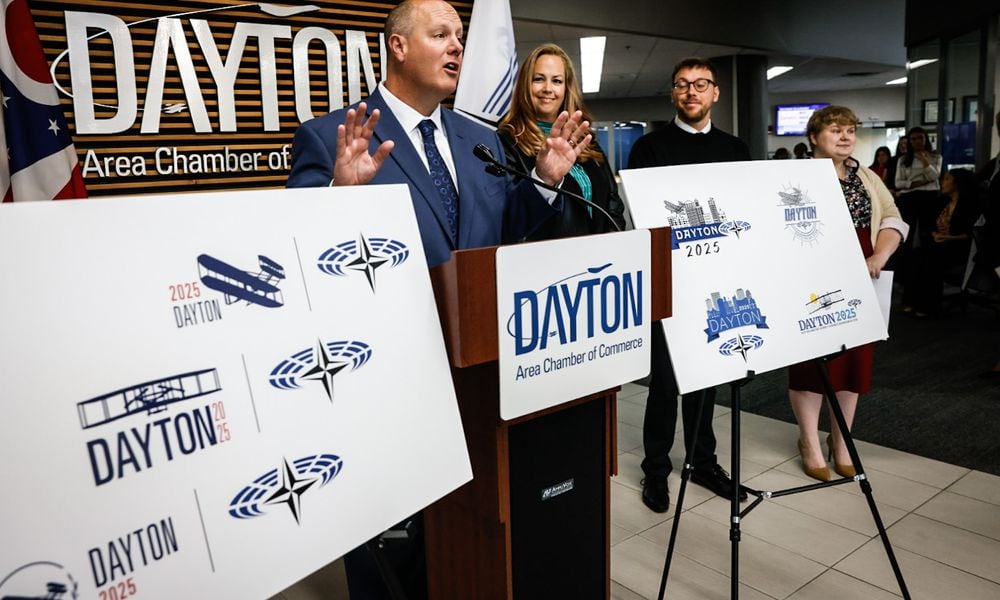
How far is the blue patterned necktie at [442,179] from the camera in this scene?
64.1 inches

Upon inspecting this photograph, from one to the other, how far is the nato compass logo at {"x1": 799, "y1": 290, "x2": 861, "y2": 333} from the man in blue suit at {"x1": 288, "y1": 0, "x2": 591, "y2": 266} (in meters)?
0.71

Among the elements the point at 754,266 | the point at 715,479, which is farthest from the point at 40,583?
the point at 715,479

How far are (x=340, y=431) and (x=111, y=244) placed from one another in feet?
1.22

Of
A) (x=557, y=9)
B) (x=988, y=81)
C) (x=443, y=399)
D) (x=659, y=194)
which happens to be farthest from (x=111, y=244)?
(x=988, y=81)

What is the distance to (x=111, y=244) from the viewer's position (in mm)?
790

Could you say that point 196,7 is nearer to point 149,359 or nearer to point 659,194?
Answer: point 659,194

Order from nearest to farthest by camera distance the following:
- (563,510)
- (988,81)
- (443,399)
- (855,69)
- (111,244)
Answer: (111,244) < (443,399) < (563,510) < (988,81) < (855,69)

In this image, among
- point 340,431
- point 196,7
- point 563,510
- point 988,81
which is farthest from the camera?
point 988,81

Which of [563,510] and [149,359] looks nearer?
[149,359]

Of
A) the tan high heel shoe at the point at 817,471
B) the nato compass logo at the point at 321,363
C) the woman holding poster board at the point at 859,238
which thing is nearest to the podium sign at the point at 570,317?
the nato compass logo at the point at 321,363

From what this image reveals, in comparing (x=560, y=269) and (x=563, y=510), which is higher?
(x=560, y=269)

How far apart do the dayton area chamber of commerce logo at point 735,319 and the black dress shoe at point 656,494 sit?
1.11 metres

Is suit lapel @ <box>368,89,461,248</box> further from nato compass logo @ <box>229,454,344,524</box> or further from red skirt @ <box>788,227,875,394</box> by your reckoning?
red skirt @ <box>788,227,875,394</box>

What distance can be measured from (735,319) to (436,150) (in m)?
0.83
